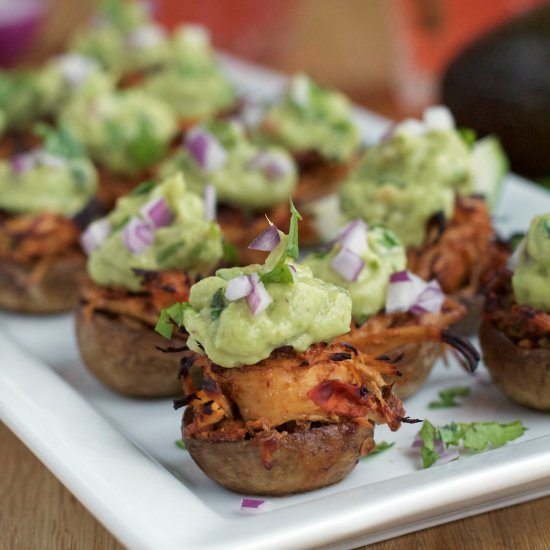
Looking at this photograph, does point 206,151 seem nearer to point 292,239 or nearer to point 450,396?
point 450,396

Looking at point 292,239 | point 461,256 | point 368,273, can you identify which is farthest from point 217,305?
point 461,256

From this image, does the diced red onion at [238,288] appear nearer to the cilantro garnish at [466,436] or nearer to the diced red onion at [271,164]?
the cilantro garnish at [466,436]

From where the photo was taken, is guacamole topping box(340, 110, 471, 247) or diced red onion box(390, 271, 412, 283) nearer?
diced red onion box(390, 271, 412, 283)

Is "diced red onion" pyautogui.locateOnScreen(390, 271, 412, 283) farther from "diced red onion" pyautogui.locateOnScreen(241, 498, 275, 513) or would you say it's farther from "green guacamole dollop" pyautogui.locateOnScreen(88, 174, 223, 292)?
"diced red onion" pyautogui.locateOnScreen(241, 498, 275, 513)

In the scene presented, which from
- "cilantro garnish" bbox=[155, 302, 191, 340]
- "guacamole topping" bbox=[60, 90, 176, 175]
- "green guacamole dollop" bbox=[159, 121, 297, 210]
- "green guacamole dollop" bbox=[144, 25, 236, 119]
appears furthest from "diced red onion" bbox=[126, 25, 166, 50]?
"cilantro garnish" bbox=[155, 302, 191, 340]

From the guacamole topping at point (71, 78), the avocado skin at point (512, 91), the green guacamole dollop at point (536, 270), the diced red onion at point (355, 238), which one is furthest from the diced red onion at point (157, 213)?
the avocado skin at point (512, 91)

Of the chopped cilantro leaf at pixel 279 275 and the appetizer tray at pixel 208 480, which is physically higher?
the chopped cilantro leaf at pixel 279 275
